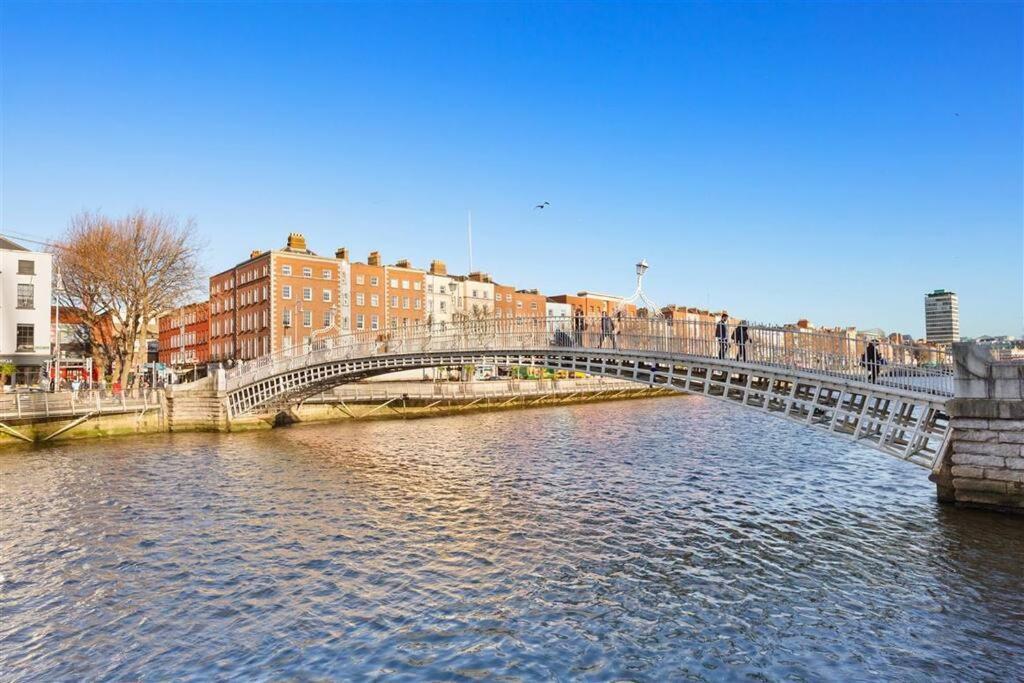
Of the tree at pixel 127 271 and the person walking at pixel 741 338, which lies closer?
the person walking at pixel 741 338

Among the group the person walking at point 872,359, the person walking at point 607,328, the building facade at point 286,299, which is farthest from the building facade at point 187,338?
the person walking at point 872,359

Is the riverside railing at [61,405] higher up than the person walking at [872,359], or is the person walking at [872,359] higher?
the person walking at [872,359]

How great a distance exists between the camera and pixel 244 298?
78062 millimetres

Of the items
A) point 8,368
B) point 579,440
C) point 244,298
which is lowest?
point 579,440

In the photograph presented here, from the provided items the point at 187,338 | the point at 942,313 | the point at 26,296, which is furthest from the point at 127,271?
the point at 942,313

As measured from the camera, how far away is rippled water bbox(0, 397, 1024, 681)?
396 inches

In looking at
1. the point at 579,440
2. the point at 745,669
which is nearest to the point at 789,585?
the point at 745,669

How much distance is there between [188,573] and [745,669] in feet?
36.9

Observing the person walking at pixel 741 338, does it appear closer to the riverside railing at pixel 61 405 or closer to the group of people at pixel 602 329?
the group of people at pixel 602 329

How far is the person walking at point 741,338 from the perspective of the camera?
21.5m

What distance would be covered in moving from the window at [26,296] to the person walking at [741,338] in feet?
169

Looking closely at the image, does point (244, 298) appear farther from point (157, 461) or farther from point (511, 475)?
point (511, 475)

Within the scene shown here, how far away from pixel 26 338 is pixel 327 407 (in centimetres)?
2316

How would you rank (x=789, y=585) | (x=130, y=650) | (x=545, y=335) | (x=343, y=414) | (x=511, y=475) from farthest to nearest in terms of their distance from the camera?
(x=343, y=414), (x=545, y=335), (x=511, y=475), (x=789, y=585), (x=130, y=650)
